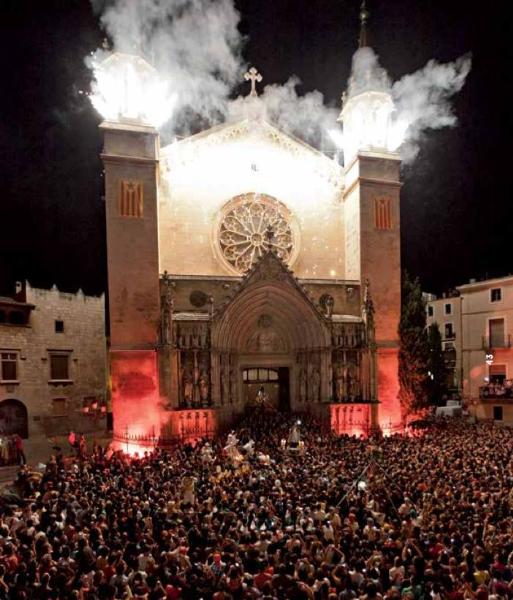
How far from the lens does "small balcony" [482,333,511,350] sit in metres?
32.0

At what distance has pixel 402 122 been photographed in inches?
1056

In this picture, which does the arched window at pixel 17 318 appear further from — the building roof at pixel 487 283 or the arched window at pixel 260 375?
the building roof at pixel 487 283

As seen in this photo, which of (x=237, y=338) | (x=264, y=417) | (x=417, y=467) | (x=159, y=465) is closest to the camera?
(x=417, y=467)

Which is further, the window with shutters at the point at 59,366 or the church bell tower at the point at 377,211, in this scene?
the window with shutters at the point at 59,366

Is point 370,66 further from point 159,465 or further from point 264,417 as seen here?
point 159,465

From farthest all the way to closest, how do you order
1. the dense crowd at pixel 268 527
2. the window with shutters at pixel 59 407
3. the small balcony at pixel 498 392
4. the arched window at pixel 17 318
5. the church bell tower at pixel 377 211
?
1. the small balcony at pixel 498 392
2. the window with shutters at pixel 59 407
3. the arched window at pixel 17 318
4. the church bell tower at pixel 377 211
5. the dense crowd at pixel 268 527

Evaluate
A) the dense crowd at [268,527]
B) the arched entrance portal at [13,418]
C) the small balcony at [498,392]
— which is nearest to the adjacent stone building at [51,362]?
the arched entrance portal at [13,418]

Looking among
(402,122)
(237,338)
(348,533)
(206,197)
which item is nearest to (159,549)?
(348,533)

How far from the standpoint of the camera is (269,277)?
22.8 metres

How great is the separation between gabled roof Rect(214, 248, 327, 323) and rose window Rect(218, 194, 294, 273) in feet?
6.88

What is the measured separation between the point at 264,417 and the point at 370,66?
19.6 metres

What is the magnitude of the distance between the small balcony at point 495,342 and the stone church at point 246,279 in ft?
38.7

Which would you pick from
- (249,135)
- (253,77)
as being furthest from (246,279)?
(253,77)

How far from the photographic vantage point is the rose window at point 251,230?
24891 millimetres
